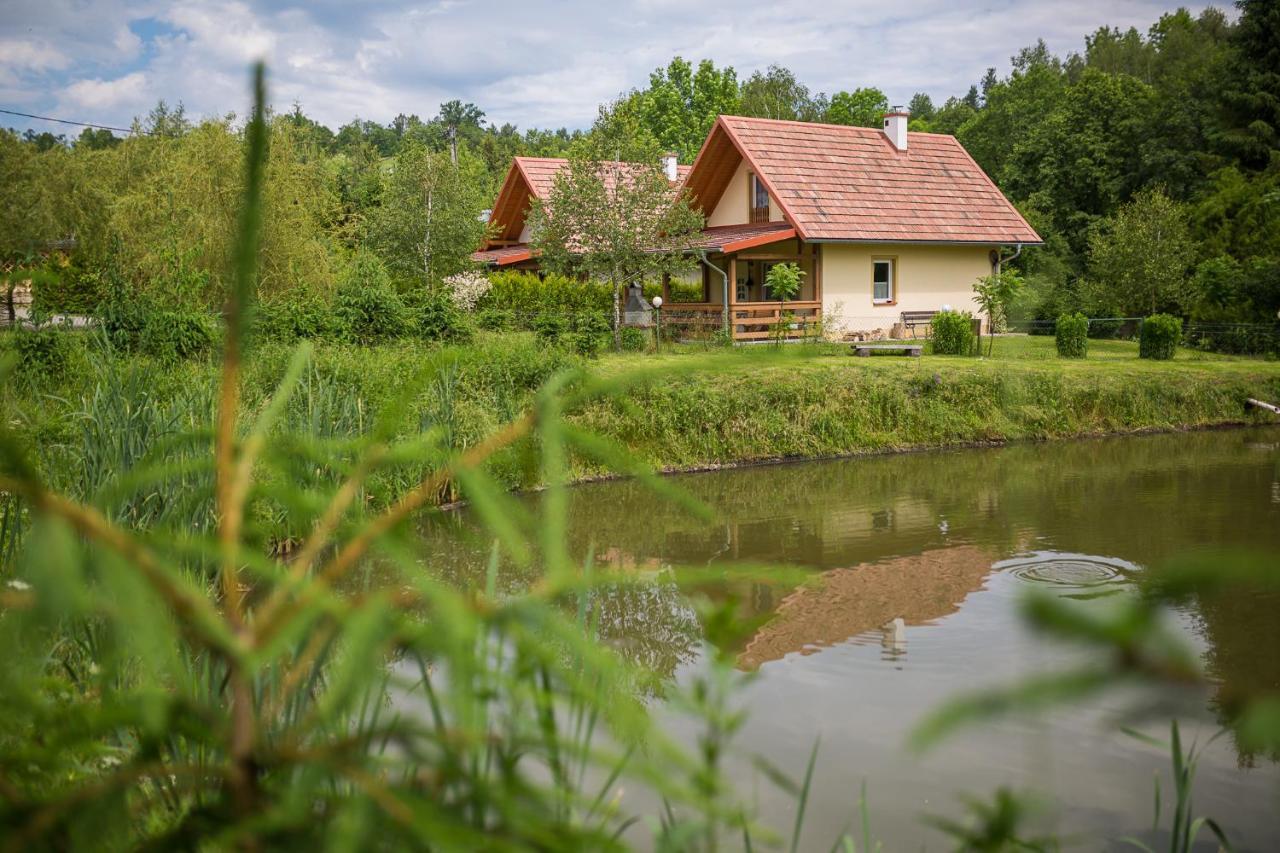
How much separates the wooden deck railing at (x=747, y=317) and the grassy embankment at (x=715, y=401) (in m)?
4.68

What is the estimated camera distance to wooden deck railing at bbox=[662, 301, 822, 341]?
22266 mm

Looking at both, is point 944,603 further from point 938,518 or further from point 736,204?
point 736,204

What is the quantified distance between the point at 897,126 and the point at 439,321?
58.9ft

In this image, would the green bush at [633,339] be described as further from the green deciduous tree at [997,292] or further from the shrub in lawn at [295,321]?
the green deciduous tree at [997,292]

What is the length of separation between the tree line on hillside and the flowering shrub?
50 centimetres

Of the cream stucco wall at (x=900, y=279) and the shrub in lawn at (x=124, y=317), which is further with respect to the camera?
the cream stucco wall at (x=900, y=279)

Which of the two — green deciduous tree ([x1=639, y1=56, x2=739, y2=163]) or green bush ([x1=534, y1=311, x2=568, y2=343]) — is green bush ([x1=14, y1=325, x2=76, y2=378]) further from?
green deciduous tree ([x1=639, y1=56, x2=739, y2=163])

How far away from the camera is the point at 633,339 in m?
20.3

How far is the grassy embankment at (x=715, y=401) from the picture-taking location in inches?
311

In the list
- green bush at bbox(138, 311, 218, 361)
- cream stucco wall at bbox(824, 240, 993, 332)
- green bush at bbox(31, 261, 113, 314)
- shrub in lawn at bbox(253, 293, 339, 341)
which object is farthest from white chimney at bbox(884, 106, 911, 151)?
green bush at bbox(138, 311, 218, 361)

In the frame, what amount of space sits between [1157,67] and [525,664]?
210 ft

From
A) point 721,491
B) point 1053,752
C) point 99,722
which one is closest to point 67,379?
point 721,491

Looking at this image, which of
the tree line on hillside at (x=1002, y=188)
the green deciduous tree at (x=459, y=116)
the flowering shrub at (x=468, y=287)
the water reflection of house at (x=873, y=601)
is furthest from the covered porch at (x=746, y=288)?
the green deciduous tree at (x=459, y=116)

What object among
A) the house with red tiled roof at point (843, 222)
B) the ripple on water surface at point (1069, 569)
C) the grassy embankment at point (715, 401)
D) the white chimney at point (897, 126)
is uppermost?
the white chimney at point (897, 126)
